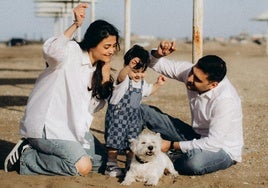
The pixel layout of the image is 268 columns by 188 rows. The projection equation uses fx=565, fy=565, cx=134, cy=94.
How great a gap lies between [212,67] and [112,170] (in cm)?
144

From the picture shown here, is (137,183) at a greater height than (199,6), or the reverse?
(199,6)

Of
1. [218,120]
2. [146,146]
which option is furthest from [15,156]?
[218,120]

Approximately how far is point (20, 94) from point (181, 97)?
432cm

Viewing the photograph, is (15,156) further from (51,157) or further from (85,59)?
(85,59)

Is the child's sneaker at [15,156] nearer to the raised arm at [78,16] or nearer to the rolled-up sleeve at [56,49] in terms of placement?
the rolled-up sleeve at [56,49]

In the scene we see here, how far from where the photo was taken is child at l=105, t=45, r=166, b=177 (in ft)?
18.8

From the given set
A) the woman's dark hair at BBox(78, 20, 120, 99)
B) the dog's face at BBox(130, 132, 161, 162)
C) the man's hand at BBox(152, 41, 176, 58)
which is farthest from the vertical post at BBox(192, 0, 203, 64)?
the dog's face at BBox(130, 132, 161, 162)

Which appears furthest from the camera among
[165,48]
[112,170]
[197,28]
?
[197,28]

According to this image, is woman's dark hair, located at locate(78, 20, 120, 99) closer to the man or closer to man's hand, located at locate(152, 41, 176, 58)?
man's hand, located at locate(152, 41, 176, 58)

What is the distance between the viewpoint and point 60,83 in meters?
5.40

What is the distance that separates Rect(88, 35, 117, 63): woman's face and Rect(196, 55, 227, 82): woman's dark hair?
87 centimetres

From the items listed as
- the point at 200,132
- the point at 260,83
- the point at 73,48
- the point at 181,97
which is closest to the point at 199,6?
the point at 200,132

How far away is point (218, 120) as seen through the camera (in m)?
5.56

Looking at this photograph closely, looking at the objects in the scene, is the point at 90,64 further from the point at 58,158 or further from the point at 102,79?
the point at 58,158
